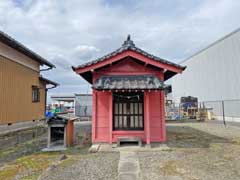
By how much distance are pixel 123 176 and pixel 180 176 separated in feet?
4.06

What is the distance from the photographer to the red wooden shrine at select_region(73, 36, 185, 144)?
25.1 ft

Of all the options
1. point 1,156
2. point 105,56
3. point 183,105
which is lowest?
point 1,156

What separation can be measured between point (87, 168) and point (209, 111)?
18587 millimetres

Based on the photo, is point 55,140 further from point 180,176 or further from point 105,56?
point 180,176

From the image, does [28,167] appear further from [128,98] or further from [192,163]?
[128,98]

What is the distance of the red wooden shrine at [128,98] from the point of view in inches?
302

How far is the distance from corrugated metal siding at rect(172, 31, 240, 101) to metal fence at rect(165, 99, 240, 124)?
2.00ft

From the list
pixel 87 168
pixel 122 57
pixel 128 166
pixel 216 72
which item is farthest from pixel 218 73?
pixel 87 168

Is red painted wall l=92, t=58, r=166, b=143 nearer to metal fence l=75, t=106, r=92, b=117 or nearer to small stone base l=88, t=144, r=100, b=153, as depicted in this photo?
small stone base l=88, t=144, r=100, b=153

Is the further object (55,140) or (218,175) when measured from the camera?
(55,140)

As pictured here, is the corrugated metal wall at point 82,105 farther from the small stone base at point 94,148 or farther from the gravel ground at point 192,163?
the gravel ground at point 192,163

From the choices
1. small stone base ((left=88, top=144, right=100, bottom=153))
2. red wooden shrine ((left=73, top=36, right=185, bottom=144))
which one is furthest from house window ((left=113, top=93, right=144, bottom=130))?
small stone base ((left=88, top=144, right=100, bottom=153))

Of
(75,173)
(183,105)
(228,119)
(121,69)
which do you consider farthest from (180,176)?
(183,105)

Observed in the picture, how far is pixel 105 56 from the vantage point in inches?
306
